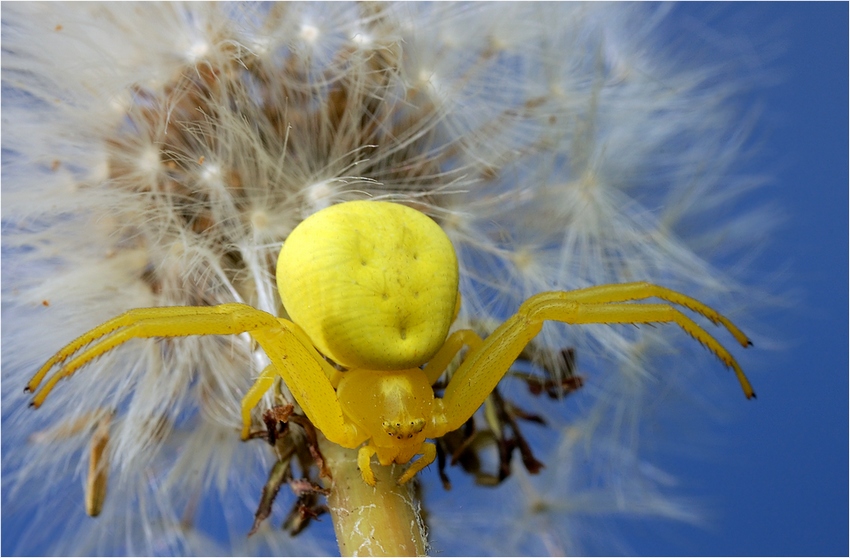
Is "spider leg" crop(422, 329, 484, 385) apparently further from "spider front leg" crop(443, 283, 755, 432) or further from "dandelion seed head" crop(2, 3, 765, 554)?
"dandelion seed head" crop(2, 3, 765, 554)

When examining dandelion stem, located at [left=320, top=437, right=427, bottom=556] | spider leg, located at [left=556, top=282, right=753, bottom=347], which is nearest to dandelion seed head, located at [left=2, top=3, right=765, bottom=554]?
dandelion stem, located at [left=320, top=437, right=427, bottom=556]

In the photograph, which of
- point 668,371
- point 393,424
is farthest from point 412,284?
point 668,371

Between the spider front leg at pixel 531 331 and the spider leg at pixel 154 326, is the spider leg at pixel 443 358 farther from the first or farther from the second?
the spider leg at pixel 154 326

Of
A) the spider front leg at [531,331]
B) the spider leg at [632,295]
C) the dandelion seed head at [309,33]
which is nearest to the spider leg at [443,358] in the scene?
the spider front leg at [531,331]

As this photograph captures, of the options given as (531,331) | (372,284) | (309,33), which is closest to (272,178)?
(309,33)

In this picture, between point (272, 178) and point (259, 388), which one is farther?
point (272, 178)

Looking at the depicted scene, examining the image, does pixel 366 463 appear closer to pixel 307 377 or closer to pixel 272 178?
pixel 307 377
